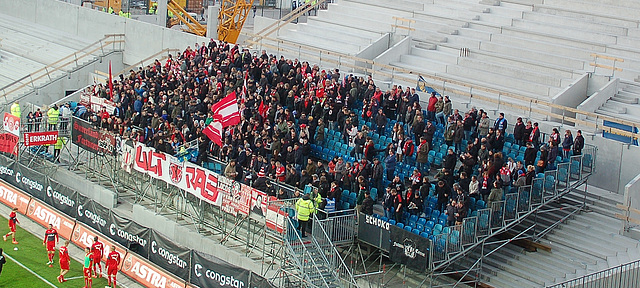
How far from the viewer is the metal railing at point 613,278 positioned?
2188 centimetres

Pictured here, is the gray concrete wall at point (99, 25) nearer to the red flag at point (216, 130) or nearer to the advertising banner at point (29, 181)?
the advertising banner at point (29, 181)

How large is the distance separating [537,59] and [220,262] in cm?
1437

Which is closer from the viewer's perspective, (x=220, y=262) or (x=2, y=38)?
(x=220, y=262)

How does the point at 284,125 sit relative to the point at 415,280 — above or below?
above

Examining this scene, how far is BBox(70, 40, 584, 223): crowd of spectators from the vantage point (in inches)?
958

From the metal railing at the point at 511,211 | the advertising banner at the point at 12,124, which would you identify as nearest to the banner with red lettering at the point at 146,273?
the metal railing at the point at 511,211

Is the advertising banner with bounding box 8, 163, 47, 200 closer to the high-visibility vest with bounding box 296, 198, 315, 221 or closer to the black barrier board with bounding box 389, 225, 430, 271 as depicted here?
the high-visibility vest with bounding box 296, 198, 315, 221

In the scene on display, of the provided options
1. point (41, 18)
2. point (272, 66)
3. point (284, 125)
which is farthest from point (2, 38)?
point (284, 125)

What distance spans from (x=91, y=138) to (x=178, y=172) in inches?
219

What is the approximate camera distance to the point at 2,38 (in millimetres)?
47969

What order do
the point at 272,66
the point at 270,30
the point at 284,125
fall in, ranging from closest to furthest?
the point at 284,125, the point at 272,66, the point at 270,30

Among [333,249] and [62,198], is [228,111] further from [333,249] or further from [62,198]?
[62,198]

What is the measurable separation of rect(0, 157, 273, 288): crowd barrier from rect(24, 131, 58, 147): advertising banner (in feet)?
3.25

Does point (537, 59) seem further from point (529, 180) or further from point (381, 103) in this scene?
point (529, 180)
